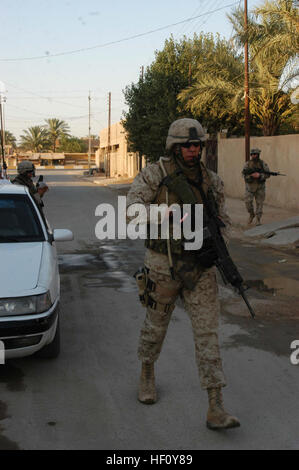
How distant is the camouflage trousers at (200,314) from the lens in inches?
134

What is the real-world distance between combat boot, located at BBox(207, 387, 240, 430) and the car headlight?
132 cm

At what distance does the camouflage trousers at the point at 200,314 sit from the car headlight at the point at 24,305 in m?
0.82

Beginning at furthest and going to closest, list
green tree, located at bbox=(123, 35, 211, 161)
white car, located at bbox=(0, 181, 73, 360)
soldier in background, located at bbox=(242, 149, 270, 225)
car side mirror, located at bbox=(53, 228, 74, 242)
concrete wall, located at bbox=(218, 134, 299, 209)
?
green tree, located at bbox=(123, 35, 211, 161), concrete wall, located at bbox=(218, 134, 299, 209), soldier in background, located at bbox=(242, 149, 270, 225), car side mirror, located at bbox=(53, 228, 74, 242), white car, located at bbox=(0, 181, 73, 360)

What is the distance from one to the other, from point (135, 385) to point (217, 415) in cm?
87

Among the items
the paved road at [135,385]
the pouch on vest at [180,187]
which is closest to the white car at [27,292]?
the paved road at [135,385]

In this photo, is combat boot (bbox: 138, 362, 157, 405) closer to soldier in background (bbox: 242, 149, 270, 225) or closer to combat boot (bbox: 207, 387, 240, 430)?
combat boot (bbox: 207, 387, 240, 430)

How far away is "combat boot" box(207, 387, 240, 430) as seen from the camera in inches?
130

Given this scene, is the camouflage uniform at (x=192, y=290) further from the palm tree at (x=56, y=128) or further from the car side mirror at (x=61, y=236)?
the palm tree at (x=56, y=128)

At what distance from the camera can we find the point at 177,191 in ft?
11.1

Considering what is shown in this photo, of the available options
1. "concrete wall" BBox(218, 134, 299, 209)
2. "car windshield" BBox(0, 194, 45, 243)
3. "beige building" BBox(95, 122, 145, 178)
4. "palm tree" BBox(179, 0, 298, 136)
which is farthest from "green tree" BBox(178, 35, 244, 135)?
"beige building" BBox(95, 122, 145, 178)

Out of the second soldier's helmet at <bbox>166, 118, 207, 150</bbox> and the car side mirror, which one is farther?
the car side mirror

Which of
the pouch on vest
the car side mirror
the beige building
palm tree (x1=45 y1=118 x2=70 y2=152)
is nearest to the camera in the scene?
the pouch on vest

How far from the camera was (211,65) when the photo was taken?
2269 centimetres

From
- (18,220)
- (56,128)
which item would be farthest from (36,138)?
(18,220)
